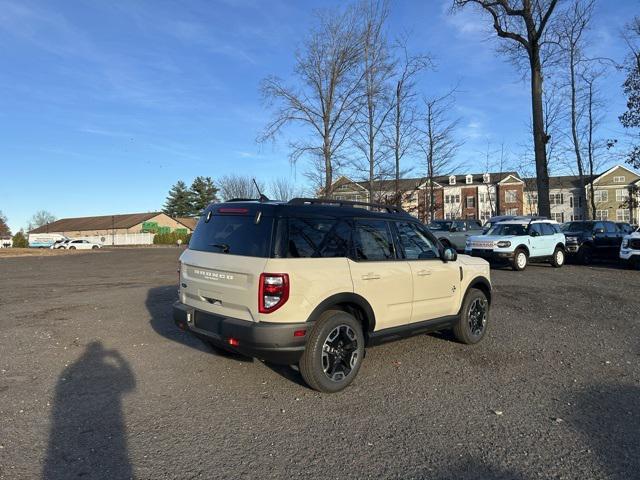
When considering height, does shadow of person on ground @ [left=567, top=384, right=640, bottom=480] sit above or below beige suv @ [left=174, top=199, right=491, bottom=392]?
below

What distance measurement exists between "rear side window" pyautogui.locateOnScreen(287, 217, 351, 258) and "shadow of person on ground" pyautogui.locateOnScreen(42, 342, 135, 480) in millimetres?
2057

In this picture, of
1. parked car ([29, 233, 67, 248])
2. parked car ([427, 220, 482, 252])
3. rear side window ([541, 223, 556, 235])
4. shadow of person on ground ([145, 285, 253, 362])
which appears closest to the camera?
shadow of person on ground ([145, 285, 253, 362])

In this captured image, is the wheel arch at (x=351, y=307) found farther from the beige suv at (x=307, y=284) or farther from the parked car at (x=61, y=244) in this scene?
the parked car at (x=61, y=244)

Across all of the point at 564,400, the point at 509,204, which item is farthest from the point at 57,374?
the point at 509,204

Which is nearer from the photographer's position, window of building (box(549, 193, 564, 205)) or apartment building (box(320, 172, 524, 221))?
apartment building (box(320, 172, 524, 221))

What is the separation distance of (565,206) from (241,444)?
8700 cm

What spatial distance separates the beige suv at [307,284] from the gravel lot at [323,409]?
0.52 meters

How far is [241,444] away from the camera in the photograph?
3385 mm

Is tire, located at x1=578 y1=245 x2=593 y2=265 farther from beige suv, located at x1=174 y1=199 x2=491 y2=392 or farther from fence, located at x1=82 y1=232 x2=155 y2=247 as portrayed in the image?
fence, located at x1=82 y1=232 x2=155 y2=247

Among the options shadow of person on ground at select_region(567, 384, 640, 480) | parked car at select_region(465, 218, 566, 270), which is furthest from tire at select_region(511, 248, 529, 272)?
shadow of person on ground at select_region(567, 384, 640, 480)

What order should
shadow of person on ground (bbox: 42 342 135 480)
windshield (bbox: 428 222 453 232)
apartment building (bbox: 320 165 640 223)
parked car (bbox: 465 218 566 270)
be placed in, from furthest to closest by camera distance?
1. apartment building (bbox: 320 165 640 223)
2. windshield (bbox: 428 222 453 232)
3. parked car (bbox: 465 218 566 270)
4. shadow of person on ground (bbox: 42 342 135 480)

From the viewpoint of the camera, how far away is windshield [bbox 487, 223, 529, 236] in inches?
649

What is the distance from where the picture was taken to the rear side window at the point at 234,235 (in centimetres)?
425

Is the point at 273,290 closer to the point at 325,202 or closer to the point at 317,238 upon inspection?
the point at 317,238
